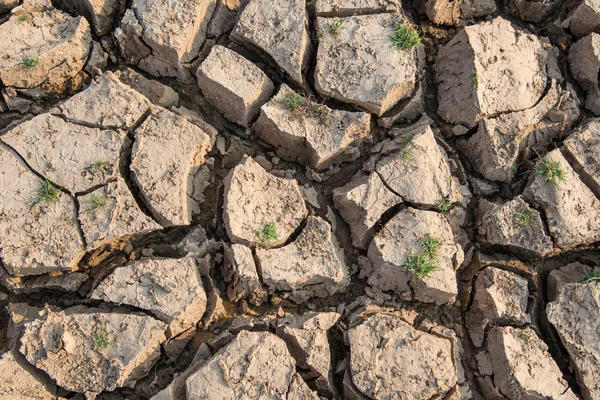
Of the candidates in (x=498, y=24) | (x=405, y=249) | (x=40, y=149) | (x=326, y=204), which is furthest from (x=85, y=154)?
(x=498, y=24)

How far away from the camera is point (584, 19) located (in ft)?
13.1

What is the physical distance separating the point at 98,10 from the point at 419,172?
8.25ft

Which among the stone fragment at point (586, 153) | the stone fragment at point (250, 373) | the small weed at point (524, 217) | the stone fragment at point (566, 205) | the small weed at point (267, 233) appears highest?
the stone fragment at point (586, 153)

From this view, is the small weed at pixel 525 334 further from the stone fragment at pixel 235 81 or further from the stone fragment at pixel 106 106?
the stone fragment at pixel 106 106

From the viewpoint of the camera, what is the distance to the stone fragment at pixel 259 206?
3.39m

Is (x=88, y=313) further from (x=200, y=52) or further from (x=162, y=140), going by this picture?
(x=200, y=52)

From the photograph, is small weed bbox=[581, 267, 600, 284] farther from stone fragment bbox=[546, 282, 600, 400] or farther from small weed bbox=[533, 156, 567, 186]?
small weed bbox=[533, 156, 567, 186]

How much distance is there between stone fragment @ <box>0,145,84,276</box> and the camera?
3.20 m

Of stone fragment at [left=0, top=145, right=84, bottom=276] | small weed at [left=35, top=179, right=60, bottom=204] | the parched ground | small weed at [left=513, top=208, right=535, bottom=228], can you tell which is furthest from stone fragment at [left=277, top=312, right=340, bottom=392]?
Answer: small weed at [left=35, top=179, right=60, bottom=204]

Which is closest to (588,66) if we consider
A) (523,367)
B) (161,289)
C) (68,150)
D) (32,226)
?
(523,367)

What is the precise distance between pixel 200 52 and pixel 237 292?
1720mm

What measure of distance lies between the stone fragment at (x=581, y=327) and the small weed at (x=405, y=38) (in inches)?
78.4

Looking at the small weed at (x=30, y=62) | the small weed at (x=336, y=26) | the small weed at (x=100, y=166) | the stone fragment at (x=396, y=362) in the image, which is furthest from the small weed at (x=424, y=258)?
the small weed at (x=30, y=62)

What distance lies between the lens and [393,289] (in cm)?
353
